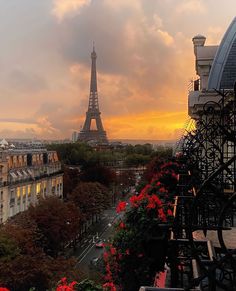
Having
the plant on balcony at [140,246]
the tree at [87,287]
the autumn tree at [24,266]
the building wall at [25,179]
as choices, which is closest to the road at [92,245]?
the autumn tree at [24,266]

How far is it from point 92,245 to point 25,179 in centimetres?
1603

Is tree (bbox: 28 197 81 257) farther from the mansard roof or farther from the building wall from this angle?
the mansard roof

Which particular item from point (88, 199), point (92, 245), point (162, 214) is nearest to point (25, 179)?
point (88, 199)

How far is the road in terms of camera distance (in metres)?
41.3

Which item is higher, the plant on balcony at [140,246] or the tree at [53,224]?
the plant on balcony at [140,246]

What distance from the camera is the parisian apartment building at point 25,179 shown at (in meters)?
55.3

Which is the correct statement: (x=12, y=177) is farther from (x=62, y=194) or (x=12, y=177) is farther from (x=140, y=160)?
(x=140, y=160)

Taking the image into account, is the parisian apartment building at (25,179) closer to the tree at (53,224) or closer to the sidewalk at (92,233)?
the sidewalk at (92,233)

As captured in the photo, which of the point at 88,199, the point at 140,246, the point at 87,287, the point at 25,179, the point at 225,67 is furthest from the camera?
the point at 25,179

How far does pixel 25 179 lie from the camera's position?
203 ft

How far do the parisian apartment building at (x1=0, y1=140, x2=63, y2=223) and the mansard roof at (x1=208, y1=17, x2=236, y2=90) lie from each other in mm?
35498

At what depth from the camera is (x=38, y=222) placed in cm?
4212

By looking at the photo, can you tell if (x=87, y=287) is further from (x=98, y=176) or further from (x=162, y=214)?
(x=98, y=176)

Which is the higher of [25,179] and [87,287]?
[87,287]
